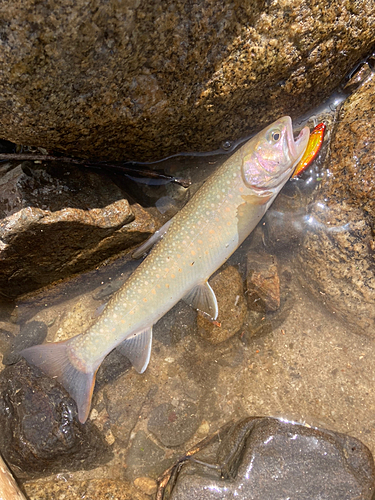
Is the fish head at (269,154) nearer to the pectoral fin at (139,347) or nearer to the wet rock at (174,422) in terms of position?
the pectoral fin at (139,347)

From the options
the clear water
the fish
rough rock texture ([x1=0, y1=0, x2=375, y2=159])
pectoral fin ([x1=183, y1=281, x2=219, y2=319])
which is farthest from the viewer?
the clear water

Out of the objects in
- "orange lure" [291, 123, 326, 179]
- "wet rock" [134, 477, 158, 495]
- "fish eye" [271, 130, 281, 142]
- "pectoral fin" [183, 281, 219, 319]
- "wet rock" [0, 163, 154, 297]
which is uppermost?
"wet rock" [0, 163, 154, 297]

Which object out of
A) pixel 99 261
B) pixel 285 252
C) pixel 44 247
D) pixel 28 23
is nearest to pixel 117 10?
pixel 28 23

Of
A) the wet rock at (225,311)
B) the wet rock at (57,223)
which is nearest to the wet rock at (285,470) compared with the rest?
the wet rock at (225,311)

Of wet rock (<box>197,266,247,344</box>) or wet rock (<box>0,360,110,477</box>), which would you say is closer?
wet rock (<box>0,360,110,477</box>)

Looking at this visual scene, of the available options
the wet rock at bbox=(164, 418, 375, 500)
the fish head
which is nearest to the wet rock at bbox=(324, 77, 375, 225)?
the fish head

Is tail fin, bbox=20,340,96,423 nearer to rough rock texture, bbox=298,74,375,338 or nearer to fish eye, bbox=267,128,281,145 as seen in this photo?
rough rock texture, bbox=298,74,375,338
